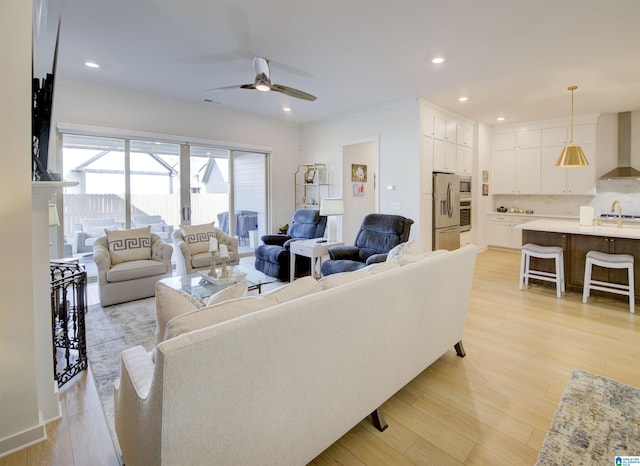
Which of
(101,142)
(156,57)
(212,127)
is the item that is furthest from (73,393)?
(212,127)

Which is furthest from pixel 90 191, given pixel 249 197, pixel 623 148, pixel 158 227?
pixel 623 148

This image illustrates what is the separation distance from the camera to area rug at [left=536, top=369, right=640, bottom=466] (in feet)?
5.35

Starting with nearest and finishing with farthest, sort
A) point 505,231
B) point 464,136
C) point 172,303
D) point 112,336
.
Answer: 1. point 172,303
2. point 112,336
3. point 464,136
4. point 505,231

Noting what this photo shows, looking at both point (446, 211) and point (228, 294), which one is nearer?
point (228, 294)

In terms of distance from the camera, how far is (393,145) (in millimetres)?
5480

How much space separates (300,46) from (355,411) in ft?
11.0

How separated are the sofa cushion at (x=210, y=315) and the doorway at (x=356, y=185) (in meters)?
5.22

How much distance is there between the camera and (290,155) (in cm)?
704

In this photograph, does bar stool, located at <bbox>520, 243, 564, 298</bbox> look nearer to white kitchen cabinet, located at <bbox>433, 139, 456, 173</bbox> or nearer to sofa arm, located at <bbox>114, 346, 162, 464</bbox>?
white kitchen cabinet, located at <bbox>433, 139, 456, 173</bbox>

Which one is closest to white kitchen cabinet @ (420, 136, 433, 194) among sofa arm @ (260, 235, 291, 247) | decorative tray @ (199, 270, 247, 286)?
sofa arm @ (260, 235, 291, 247)

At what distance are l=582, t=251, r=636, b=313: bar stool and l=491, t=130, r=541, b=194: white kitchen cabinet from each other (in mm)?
3369

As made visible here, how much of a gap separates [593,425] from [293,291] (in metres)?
1.92

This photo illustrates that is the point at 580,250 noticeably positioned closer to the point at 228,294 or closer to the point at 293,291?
the point at 293,291

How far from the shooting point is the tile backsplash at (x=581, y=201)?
5997 millimetres
